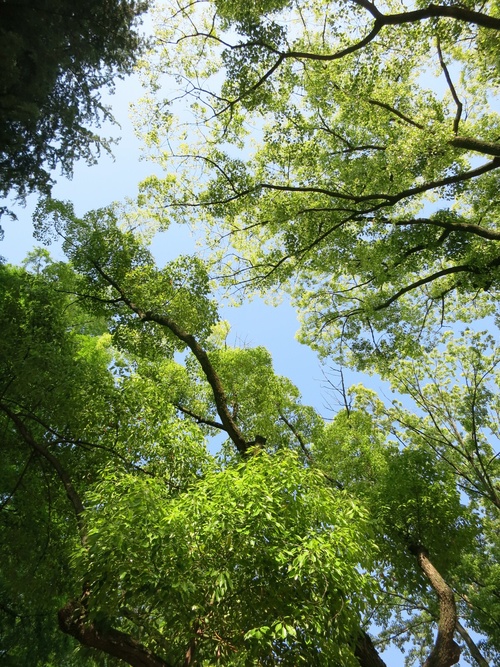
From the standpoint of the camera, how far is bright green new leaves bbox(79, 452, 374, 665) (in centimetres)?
396

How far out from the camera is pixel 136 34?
5016 millimetres

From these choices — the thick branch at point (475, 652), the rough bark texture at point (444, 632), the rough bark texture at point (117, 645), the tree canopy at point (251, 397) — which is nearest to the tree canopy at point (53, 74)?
the tree canopy at point (251, 397)

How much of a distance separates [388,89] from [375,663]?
8.69 meters

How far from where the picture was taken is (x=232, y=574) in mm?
4312

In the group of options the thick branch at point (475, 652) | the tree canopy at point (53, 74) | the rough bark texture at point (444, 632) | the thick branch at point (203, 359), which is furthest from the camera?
the thick branch at point (475, 652)

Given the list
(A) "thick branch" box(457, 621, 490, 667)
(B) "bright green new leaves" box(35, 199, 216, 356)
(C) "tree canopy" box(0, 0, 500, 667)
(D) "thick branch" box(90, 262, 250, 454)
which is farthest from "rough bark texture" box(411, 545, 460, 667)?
(A) "thick branch" box(457, 621, 490, 667)

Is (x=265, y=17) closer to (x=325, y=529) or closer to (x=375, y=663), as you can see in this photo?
(x=325, y=529)

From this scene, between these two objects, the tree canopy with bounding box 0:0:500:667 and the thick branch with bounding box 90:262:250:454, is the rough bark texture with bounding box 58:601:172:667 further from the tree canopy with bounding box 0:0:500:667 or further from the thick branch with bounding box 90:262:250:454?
the thick branch with bounding box 90:262:250:454

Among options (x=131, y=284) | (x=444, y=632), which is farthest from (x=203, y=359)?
(x=444, y=632)

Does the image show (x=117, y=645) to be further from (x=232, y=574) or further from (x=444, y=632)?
(x=444, y=632)

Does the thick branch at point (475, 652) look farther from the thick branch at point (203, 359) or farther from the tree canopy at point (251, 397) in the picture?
the thick branch at point (203, 359)

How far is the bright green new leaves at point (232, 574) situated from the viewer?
3.96 meters

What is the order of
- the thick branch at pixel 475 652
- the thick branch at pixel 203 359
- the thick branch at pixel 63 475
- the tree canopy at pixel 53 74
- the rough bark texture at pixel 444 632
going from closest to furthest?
the tree canopy at pixel 53 74 < the thick branch at pixel 63 475 < the rough bark texture at pixel 444 632 < the thick branch at pixel 203 359 < the thick branch at pixel 475 652

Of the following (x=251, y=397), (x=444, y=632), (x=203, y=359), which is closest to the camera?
(x=444, y=632)
